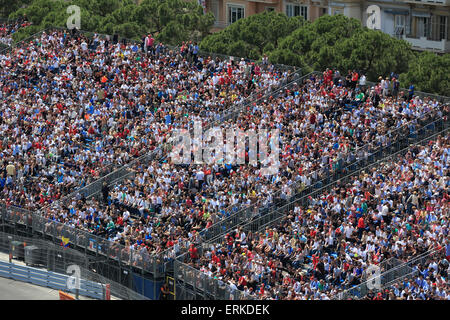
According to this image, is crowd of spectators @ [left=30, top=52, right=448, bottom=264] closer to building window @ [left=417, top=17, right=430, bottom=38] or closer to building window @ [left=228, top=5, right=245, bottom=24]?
building window @ [left=417, top=17, right=430, bottom=38]

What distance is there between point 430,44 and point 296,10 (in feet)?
48.0

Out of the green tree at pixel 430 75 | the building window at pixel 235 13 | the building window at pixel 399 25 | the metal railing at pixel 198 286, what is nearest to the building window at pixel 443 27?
the building window at pixel 399 25

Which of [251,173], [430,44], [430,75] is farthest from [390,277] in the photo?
[430,44]

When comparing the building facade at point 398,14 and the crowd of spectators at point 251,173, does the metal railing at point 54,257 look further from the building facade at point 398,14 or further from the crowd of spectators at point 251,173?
the building facade at point 398,14

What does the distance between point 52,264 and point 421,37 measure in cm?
3797

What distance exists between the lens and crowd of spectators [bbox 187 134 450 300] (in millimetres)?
41531

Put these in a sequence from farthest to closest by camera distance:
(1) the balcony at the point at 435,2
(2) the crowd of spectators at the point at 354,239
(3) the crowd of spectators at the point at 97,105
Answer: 1. (1) the balcony at the point at 435,2
2. (3) the crowd of spectators at the point at 97,105
3. (2) the crowd of spectators at the point at 354,239

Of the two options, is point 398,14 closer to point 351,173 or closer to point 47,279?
point 351,173

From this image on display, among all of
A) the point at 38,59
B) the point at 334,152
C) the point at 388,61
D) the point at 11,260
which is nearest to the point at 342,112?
the point at 334,152

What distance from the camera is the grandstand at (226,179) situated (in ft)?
141

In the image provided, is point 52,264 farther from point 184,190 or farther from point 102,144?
point 102,144

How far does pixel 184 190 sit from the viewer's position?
52094mm

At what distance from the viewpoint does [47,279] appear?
4722 cm

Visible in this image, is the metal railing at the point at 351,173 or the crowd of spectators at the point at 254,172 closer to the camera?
the metal railing at the point at 351,173
